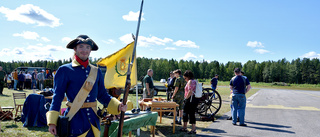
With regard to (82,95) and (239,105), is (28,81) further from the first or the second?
(82,95)

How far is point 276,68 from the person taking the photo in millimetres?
106875

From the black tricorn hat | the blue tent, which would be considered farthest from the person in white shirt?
the black tricorn hat

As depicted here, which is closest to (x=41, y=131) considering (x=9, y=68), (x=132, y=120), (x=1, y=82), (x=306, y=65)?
(x=132, y=120)

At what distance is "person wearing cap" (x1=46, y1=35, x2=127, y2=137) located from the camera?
7.51ft

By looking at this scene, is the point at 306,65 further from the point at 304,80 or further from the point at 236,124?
the point at 236,124

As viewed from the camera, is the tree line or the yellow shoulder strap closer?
the yellow shoulder strap

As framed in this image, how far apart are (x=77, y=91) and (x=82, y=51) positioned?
0.43 meters

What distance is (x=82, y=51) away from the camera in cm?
243

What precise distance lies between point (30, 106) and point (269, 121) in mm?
8170

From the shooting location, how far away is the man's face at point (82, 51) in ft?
7.98

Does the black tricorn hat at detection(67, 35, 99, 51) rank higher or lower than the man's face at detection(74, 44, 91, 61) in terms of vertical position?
higher

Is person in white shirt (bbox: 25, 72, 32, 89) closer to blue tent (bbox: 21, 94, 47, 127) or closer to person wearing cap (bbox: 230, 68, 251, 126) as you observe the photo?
blue tent (bbox: 21, 94, 47, 127)

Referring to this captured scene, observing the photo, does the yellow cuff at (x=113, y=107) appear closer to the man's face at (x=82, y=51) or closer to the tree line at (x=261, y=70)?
the man's face at (x=82, y=51)

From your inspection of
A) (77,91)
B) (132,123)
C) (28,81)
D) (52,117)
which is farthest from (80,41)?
(28,81)
